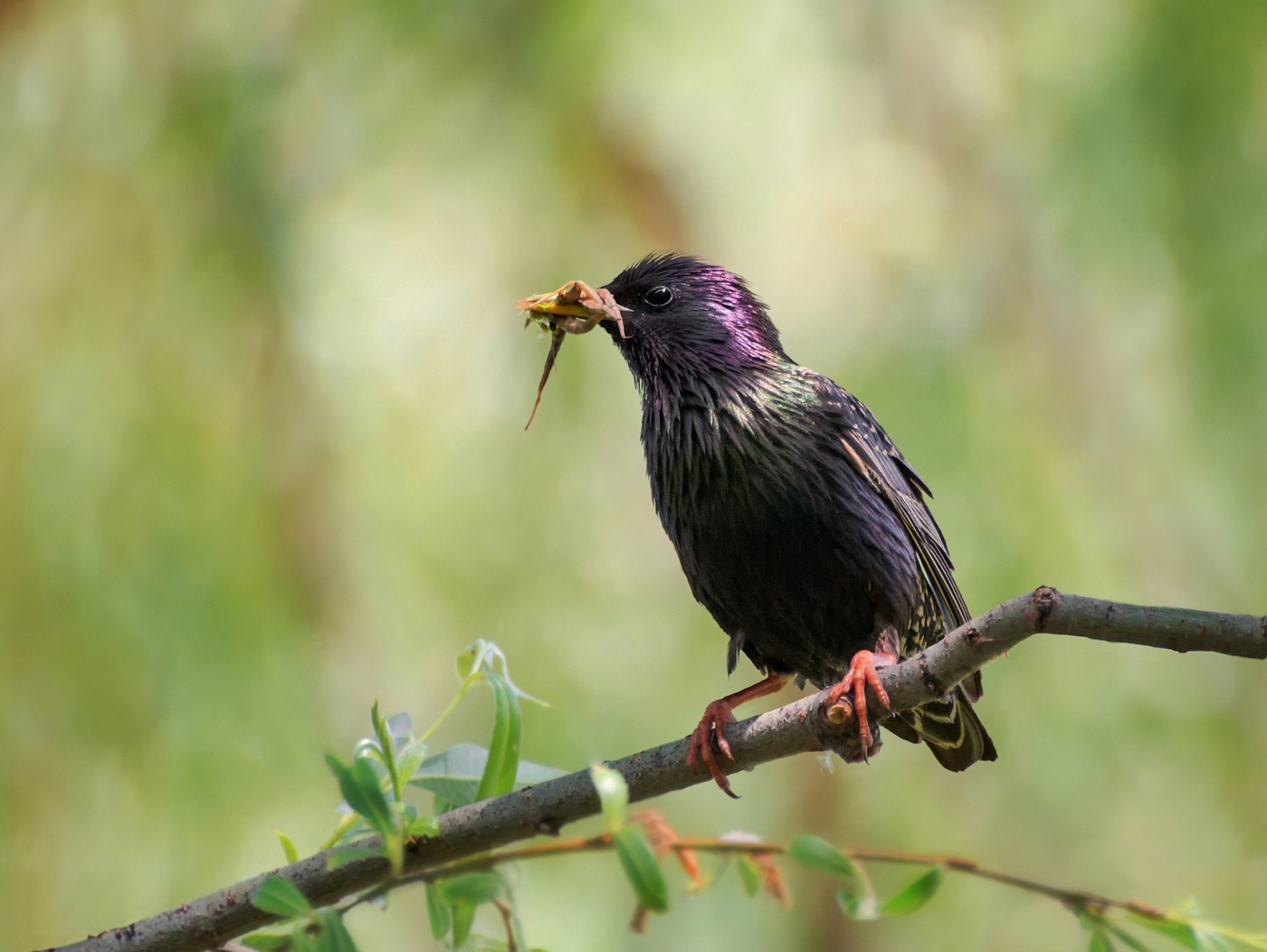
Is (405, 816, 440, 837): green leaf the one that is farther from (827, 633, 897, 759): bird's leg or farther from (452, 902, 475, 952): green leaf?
(827, 633, 897, 759): bird's leg

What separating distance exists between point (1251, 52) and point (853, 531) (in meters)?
2.46

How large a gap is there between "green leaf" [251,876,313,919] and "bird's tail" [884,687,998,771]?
2068mm

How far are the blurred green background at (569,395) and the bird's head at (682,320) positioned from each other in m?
0.95

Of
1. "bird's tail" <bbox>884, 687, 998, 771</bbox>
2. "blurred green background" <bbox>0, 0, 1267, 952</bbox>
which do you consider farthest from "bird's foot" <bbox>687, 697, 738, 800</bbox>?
"blurred green background" <bbox>0, 0, 1267, 952</bbox>

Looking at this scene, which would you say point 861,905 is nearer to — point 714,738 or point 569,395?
point 714,738

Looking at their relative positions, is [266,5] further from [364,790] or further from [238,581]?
[364,790]

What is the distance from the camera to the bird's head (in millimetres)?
3715

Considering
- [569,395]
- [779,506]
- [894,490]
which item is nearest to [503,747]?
[779,506]

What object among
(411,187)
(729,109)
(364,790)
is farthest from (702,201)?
(364,790)

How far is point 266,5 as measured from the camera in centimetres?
499

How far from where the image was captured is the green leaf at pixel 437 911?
2.17 m

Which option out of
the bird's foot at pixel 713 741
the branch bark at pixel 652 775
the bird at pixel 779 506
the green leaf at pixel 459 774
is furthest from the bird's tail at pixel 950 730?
the green leaf at pixel 459 774

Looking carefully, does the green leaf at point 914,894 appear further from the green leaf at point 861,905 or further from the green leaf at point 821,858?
the green leaf at point 821,858

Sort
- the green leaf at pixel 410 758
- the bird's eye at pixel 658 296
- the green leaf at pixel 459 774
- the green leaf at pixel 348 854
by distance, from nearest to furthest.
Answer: the green leaf at pixel 348 854 → the green leaf at pixel 410 758 → the green leaf at pixel 459 774 → the bird's eye at pixel 658 296
